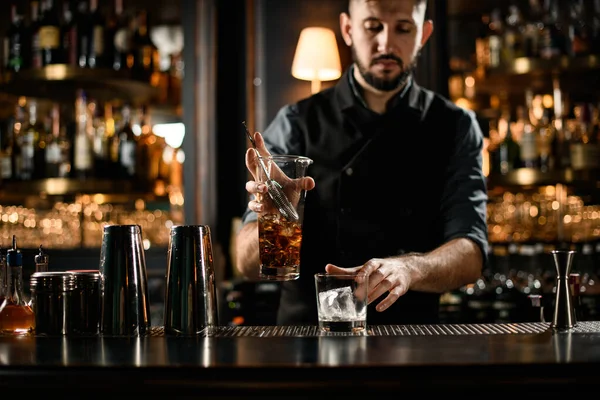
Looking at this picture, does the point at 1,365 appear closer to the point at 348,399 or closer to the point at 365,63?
the point at 348,399

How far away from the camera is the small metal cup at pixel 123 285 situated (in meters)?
1.56

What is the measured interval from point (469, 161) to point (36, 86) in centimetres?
227

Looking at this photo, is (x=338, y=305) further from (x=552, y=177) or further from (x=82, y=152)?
(x=82, y=152)

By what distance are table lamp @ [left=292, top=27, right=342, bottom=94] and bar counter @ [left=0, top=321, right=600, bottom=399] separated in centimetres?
234

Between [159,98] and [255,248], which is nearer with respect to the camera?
[255,248]

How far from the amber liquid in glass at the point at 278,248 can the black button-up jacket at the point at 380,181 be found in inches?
24.7

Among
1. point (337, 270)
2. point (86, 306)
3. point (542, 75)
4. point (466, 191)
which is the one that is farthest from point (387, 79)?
point (542, 75)

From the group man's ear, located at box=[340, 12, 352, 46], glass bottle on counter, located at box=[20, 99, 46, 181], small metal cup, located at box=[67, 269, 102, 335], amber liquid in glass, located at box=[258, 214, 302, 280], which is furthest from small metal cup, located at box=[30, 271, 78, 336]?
glass bottle on counter, located at box=[20, 99, 46, 181]

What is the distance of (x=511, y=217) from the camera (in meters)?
3.91

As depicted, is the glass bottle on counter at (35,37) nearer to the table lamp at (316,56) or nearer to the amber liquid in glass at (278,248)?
the table lamp at (316,56)

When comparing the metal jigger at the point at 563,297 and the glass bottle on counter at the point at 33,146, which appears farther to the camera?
the glass bottle on counter at the point at 33,146

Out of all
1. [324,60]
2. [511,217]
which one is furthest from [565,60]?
[324,60]

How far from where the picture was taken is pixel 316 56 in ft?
11.6

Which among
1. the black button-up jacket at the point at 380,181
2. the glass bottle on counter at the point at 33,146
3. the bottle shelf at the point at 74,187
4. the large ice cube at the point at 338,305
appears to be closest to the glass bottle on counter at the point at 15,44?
the glass bottle on counter at the point at 33,146
